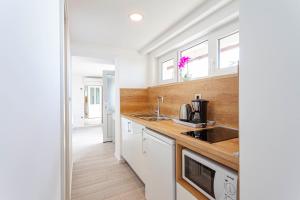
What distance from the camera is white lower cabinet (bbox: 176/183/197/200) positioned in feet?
3.40

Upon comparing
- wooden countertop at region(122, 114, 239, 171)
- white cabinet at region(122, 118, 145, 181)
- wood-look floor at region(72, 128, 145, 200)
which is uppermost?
wooden countertop at region(122, 114, 239, 171)

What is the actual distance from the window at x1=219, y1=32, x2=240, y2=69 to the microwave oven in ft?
3.75

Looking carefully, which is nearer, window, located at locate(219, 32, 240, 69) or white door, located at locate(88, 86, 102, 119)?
window, located at locate(219, 32, 240, 69)

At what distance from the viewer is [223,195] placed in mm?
818

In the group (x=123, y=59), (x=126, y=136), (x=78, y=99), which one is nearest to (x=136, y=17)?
(x=123, y=59)

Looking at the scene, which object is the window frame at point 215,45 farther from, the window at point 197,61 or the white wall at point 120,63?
the white wall at point 120,63

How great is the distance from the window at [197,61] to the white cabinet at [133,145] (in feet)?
3.64

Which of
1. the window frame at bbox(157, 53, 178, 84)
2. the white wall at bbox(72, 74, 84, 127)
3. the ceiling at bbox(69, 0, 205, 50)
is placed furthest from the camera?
the white wall at bbox(72, 74, 84, 127)

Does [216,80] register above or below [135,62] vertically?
below

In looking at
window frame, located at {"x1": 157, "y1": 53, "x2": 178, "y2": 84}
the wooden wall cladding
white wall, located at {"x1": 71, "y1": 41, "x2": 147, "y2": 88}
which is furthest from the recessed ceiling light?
the wooden wall cladding

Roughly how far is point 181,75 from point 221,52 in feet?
2.17
